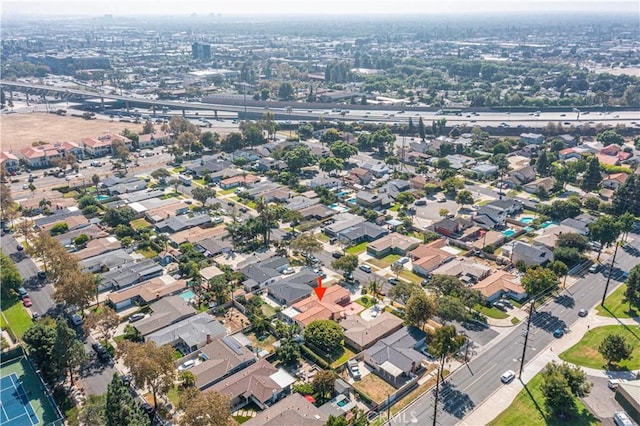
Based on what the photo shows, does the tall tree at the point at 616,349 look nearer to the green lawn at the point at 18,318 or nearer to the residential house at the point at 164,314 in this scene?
the residential house at the point at 164,314

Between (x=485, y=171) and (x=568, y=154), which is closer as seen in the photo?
(x=485, y=171)

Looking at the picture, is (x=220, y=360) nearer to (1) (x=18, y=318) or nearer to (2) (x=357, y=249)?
(1) (x=18, y=318)

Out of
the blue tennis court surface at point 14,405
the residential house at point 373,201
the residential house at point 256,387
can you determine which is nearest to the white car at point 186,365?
the residential house at point 256,387

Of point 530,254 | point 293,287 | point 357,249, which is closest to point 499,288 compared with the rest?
point 530,254

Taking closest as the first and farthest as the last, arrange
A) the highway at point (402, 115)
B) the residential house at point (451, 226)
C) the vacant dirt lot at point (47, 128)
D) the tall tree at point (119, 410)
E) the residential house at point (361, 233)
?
the tall tree at point (119, 410) → the residential house at point (361, 233) → the residential house at point (451, 226) → the vacant dirt lot at point (47, 128) → the highway at point (402, 115)

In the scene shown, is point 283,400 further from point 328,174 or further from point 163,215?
point 328,174
